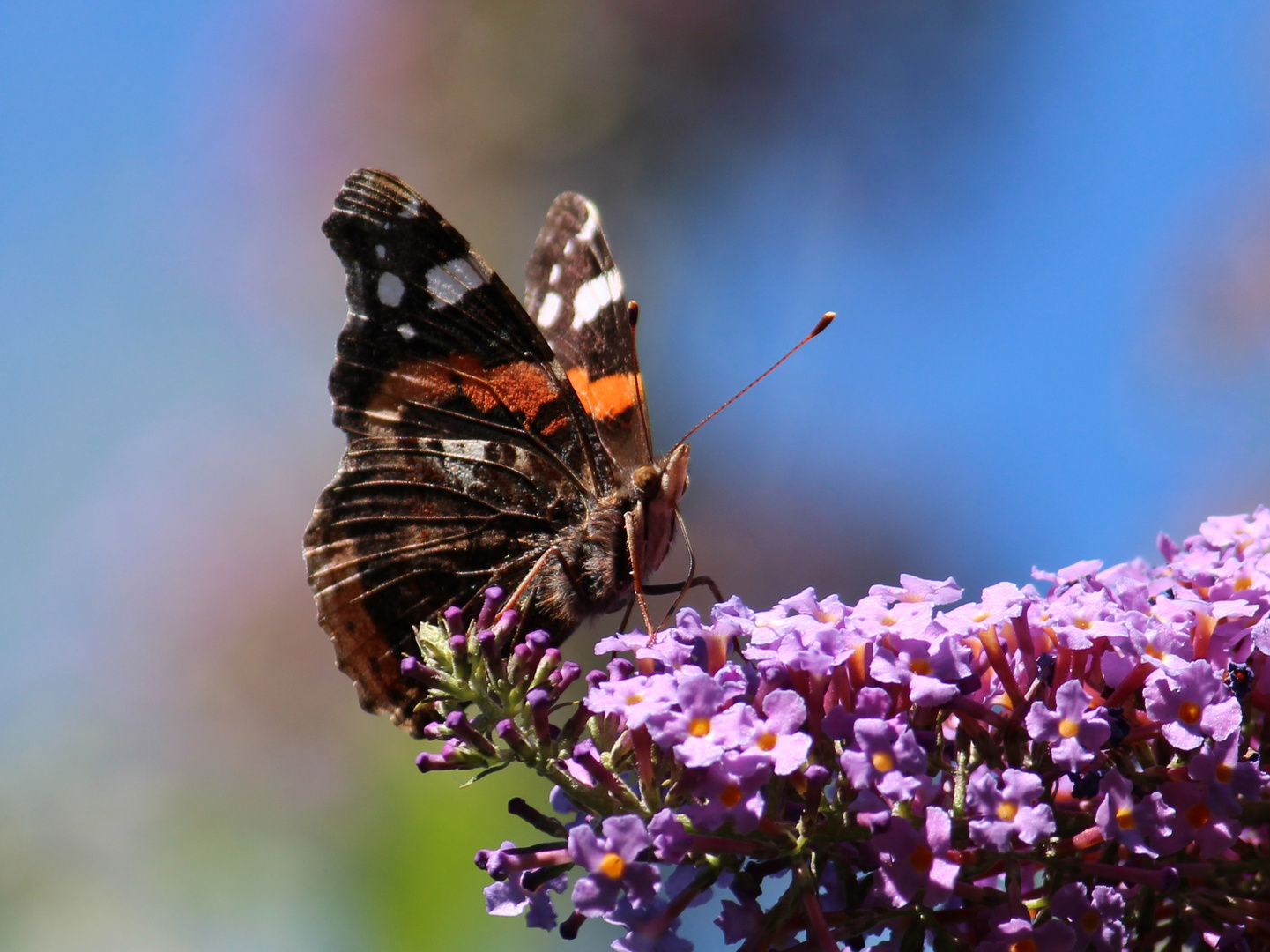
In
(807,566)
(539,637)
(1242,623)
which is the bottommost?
(539,637)

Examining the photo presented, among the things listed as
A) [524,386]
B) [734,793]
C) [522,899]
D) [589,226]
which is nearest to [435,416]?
[524,386]

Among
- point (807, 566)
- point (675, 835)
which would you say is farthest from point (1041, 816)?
point (807, 566)

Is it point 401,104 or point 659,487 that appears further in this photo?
point 401,104

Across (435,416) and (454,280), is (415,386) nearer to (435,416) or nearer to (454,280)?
(435,416)

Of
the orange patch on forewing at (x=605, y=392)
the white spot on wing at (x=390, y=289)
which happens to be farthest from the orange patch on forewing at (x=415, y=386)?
the orange patch on forewing at (x=605, y=392)

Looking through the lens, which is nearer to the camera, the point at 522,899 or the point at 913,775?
the point at 913,775

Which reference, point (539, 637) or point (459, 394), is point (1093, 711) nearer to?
point (539, 637)

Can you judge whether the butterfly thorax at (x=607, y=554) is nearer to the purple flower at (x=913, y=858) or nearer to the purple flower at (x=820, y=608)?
the purple flower at (x=820, y=608)
